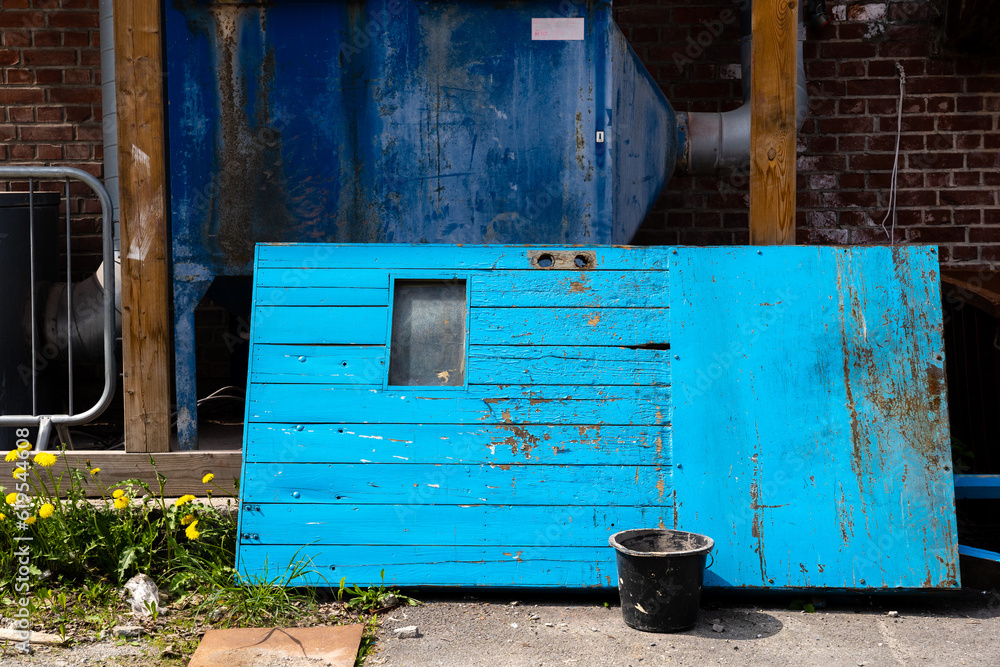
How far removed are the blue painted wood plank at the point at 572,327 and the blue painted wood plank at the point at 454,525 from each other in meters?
0.55

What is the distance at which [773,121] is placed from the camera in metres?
2.94

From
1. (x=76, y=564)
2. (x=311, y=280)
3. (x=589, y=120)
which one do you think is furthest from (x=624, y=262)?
(x=76, y=564)

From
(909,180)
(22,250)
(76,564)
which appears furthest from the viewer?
(909,180)

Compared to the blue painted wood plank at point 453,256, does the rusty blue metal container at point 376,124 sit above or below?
above

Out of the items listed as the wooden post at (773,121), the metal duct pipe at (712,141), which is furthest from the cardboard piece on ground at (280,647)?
the metal duct pipe at (712,141)

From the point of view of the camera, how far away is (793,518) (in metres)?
2.54

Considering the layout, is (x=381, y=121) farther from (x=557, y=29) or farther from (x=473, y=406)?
(x=473, y=406)

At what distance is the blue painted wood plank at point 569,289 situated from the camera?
273 centimetres

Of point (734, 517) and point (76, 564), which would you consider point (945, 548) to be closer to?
point (734, 517)

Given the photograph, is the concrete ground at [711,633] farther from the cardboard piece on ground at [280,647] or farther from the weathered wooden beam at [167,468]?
→ the weathered wooden beam at [167,468]

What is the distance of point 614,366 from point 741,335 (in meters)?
0.44

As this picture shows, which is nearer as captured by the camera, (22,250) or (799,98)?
(22,250)

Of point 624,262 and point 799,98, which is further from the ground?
point 799,98

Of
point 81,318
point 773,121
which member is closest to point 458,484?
point 773,121
